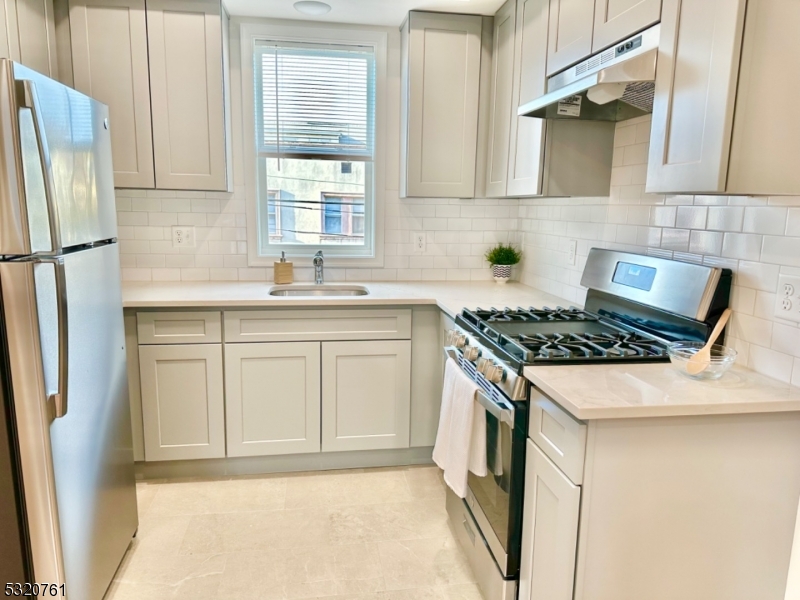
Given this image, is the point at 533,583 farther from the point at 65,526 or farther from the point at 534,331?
the point at 65,526

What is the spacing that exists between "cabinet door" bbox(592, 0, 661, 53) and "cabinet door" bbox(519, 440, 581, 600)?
1257mm

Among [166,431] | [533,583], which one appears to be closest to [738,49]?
[533,583]

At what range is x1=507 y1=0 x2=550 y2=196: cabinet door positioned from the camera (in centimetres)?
229

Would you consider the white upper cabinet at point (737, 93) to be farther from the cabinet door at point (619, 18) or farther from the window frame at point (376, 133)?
the window frame at point (376, 133)

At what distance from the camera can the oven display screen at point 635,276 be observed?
1920 millimetres

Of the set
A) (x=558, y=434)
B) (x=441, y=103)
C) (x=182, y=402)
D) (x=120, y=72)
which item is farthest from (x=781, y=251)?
(x=120, y=72)

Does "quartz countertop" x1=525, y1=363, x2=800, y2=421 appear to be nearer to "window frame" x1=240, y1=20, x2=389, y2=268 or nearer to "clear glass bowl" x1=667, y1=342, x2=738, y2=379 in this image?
"clear glass bowl" x1=667, y1=342, x2=738, y2=379

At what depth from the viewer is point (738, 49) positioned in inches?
49.6

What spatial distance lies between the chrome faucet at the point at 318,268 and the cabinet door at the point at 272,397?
56cm

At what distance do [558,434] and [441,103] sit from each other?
6.74 feet

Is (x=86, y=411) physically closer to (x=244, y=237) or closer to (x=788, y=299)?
(x=244, y=237)

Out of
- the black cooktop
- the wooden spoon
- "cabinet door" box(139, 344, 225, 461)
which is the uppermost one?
the wooden spoon

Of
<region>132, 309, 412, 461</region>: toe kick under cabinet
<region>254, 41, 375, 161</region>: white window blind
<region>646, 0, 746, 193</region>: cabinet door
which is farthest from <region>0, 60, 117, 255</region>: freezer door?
<region>646, 0, 746, 193</region>: cabinet door

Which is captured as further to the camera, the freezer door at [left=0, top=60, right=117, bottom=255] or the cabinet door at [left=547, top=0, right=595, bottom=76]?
the cabinet door at [left=547, top=0, right=595, bottom=76]
